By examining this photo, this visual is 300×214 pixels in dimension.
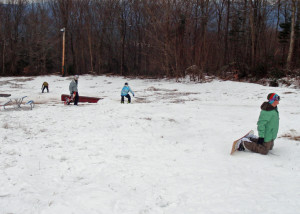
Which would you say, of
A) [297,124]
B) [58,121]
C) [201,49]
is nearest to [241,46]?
[201,49]

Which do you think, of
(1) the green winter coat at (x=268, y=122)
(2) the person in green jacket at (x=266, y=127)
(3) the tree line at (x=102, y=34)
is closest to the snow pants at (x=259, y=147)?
(2) the person in green jacket at (x=266, y=127)

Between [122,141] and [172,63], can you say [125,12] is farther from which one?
[122,141]

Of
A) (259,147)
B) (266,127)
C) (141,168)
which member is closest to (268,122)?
(266,127)

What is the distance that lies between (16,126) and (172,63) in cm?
2433

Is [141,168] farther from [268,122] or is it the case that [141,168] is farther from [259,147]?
[268,122]

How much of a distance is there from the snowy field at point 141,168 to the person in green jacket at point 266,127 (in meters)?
0.22

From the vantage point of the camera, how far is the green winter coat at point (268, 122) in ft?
18.1

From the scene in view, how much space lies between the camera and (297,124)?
8.58 metres

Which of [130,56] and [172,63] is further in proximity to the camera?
[130,56]

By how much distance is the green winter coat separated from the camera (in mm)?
5516

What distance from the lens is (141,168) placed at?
5160 millimetres

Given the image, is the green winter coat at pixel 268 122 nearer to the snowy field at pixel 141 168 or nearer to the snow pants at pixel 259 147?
the snow pants at pixel 259 147

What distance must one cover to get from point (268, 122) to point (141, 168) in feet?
10.7

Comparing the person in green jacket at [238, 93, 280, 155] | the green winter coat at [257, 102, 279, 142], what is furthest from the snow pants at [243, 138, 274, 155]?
the green winter coat at [257, 102, 279, 142]
